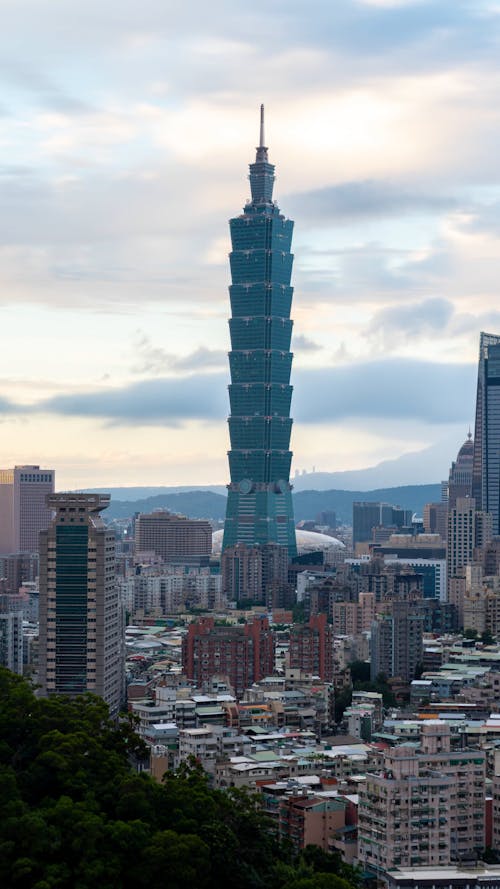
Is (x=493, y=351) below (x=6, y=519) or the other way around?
the other way around

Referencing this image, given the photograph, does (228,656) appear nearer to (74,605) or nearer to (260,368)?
(74,605)

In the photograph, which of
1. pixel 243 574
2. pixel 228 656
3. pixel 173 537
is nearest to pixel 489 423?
pixel 173 537

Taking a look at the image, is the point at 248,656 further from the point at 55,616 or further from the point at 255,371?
the point at 255,371

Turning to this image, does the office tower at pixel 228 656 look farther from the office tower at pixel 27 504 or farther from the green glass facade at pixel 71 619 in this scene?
the office tower at pixel 27 504

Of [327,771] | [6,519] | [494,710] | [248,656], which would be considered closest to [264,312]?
[6,519]

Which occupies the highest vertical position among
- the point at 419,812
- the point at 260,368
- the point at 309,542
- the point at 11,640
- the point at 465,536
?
the point at 260,368

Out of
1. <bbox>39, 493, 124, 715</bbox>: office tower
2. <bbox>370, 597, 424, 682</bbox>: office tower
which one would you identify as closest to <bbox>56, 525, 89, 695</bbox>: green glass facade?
<bbox>39, 493, 124, 715</bbox>: office tower
